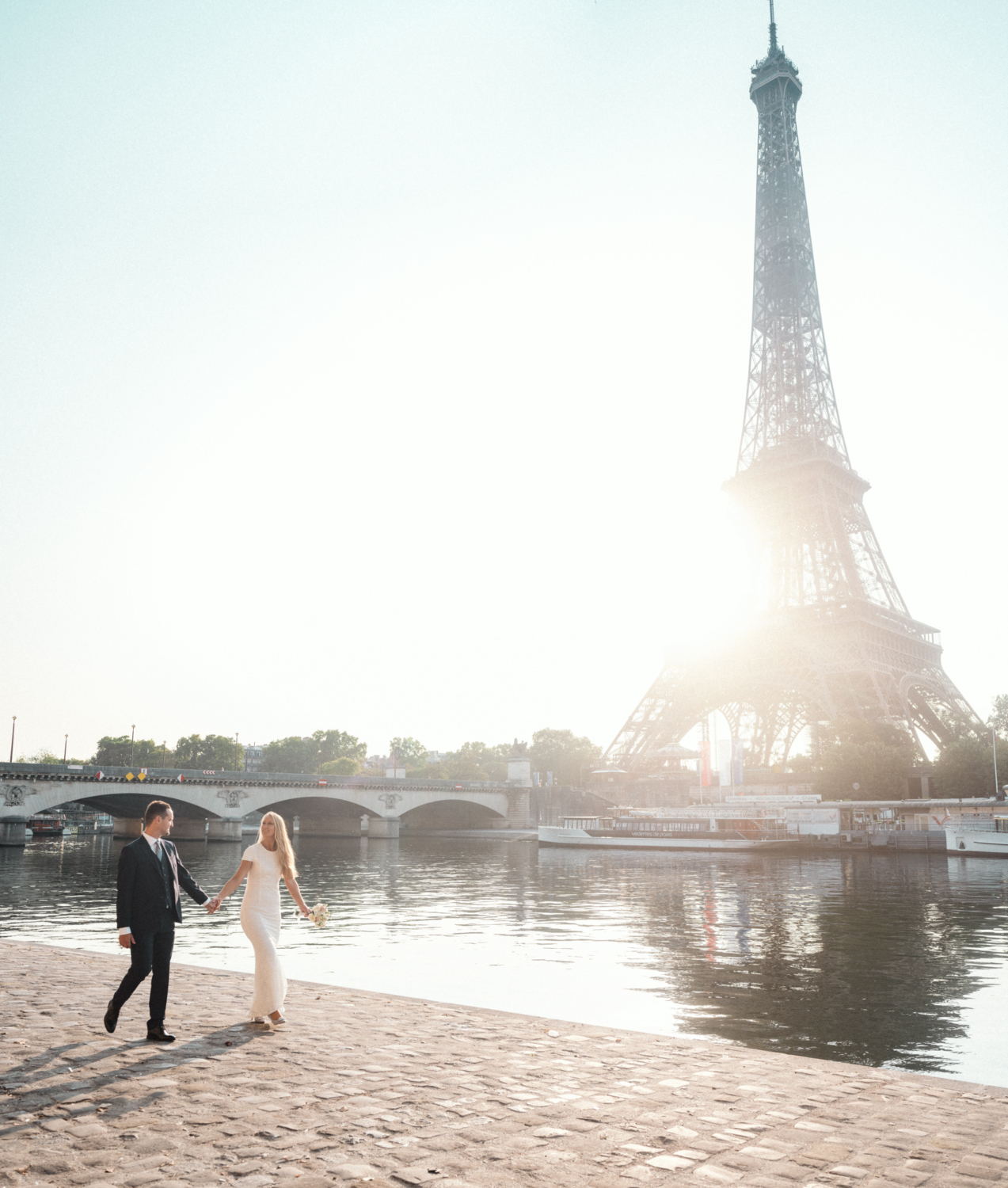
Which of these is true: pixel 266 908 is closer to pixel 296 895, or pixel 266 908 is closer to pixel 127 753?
pixel 296 895

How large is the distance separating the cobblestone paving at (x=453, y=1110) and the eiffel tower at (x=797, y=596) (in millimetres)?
66421

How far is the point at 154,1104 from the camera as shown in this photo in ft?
21.2

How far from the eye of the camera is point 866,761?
7075 centimetres

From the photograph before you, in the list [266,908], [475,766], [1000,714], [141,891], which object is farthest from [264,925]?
[475,766]

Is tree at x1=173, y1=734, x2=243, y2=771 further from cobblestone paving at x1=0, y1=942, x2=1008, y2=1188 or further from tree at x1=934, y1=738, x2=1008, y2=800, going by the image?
cobblestone paving at x1=0, y1=942, x2=1008, y2=1188

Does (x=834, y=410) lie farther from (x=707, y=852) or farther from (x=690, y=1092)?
(x=690, y=1092)

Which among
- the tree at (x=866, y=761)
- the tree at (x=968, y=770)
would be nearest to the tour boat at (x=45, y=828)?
the tree at (x=866, y=761)

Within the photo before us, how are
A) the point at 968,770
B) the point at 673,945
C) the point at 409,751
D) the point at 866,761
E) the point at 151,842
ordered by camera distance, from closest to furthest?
the point at 151,842 < the point at 673,945 < the point at 968,770 < the point at 866,761 < the point at 409,751

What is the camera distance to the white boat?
177ft

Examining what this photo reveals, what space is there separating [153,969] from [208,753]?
142 m

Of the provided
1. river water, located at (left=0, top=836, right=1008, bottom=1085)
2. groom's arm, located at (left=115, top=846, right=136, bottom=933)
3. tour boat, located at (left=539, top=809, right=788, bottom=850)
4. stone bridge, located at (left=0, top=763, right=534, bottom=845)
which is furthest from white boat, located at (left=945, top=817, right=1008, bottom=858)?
groom's arm, located at (left=115, top=846, right=136, bottom=933)

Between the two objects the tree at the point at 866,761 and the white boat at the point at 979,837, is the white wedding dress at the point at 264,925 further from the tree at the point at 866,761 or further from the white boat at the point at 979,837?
the tree at the point at 866,761

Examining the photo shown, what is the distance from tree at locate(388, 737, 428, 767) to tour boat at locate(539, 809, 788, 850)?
10530 centimetres

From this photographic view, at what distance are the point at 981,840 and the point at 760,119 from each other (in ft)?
275
